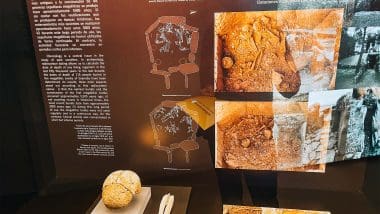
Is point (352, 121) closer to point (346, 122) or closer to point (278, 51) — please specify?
point (346, 122)

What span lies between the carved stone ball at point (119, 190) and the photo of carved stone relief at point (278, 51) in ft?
1.22

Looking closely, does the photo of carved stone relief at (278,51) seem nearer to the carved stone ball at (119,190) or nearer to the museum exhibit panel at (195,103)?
the museum exhibit panel at (195,103)

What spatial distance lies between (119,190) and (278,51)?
0.57 metres

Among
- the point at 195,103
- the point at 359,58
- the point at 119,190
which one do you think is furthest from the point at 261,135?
the point at 119,190

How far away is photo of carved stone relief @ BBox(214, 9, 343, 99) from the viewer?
2.85 feet

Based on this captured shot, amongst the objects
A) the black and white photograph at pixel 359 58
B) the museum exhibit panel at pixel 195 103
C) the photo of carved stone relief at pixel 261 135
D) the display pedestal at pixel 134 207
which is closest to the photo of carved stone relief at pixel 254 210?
the museum exhibit panel at pixel 195 103

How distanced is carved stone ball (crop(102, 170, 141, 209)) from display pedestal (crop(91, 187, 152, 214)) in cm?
3

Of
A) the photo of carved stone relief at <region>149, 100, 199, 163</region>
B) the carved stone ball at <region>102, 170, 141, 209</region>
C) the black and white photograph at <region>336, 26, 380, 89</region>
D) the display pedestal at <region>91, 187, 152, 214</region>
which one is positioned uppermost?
the black and white photograph at <region>336, 26, 380, 89</region>

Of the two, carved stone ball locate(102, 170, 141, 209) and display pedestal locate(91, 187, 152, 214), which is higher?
carved stone ball locate(102, 170, 141, 209)

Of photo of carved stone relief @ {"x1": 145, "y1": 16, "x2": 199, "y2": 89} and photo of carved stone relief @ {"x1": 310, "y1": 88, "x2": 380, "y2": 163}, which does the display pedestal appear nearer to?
photo of carved stone relief @ {"x1": 145, "y1": 16, "x2": 199, "y2": 89}

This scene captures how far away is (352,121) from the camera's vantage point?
3.10 ft

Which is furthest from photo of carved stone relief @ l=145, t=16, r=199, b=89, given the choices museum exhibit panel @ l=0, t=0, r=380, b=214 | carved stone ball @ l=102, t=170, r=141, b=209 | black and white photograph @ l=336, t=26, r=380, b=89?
black and white photograph @ l=336, t=26, r=380, b=89

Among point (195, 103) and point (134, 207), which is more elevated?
point (195, 103)

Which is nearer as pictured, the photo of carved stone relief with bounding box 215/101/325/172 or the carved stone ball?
the carved stone ball
